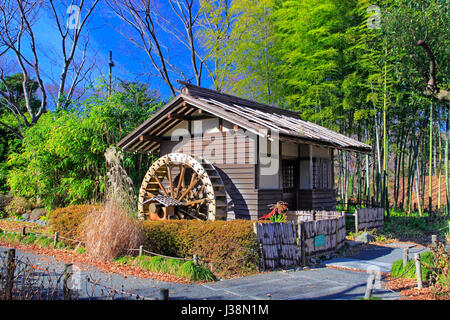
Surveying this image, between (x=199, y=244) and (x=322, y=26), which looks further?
(x=322, y=26)

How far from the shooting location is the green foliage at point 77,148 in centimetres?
1353

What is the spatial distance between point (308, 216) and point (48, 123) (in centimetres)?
1094

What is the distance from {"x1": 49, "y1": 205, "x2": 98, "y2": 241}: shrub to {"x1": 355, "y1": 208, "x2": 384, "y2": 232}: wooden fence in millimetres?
7691

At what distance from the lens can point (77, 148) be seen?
44.2 ft

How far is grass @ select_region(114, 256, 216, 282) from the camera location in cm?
644

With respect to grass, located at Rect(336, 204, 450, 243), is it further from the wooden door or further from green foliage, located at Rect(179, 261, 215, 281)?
green foliage, located at Rect(179, 261, 215, 281)

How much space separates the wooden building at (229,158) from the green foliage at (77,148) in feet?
4.65

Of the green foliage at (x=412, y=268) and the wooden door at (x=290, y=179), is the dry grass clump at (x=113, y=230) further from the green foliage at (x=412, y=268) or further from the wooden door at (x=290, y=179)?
the wooden door at (x=290, y=179)

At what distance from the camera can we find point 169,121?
1287 centimetres

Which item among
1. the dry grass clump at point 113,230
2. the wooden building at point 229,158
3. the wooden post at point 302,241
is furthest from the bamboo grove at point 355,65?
the dry grass clump at point 113,230

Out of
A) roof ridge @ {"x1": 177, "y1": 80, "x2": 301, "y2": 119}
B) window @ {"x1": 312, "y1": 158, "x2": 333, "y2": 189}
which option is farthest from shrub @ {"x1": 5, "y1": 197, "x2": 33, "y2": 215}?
window @ {"x1": 312, "y1": 158, "x2": 333, "y2": 189}

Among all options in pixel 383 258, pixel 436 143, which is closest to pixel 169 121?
pixel 383 258

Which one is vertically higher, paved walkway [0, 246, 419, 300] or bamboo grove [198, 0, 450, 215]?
bamboo grove [198, 0, 450, 215]
